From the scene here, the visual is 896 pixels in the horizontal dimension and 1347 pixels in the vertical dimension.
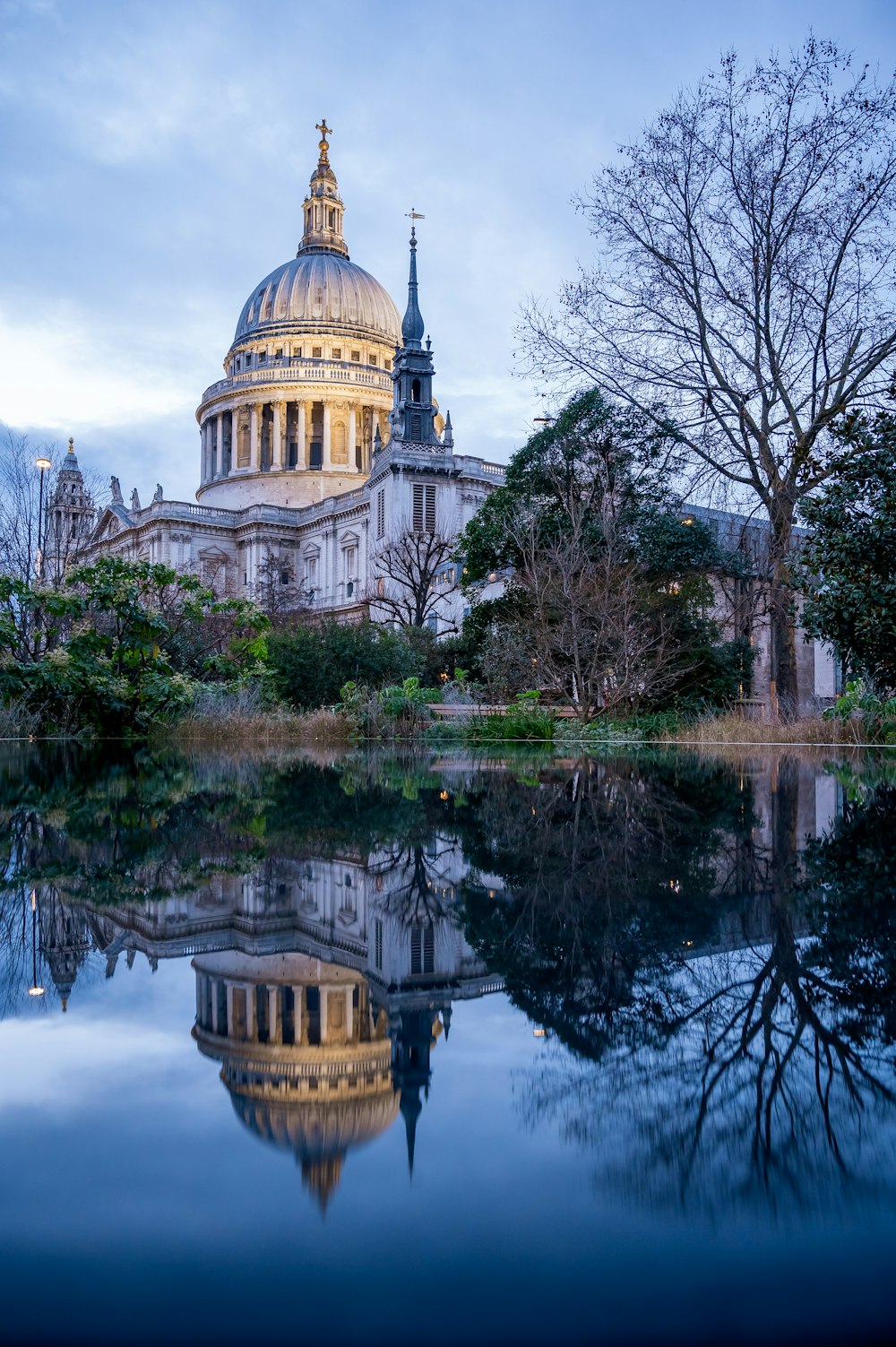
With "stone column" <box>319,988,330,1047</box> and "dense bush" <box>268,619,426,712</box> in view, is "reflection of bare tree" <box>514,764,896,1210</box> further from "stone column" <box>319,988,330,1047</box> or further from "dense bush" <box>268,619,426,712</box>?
"dense bush" <box>268,619,426,712</box>

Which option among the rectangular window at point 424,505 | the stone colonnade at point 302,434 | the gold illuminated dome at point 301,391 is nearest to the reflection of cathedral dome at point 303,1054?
the rectangular window at point 424,505

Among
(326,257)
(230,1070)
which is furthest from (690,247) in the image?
(326,257)

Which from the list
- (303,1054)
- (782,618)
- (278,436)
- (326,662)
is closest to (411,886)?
(303,1054)

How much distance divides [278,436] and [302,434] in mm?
1461

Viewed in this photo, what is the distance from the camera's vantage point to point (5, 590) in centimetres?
1063

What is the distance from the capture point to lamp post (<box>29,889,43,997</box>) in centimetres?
116

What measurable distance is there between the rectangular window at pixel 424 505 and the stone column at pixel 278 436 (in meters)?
17.3

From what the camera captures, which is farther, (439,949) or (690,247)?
(690,247)

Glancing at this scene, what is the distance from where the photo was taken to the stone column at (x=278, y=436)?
5431 cm

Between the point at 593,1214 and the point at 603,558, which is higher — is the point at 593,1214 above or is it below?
below

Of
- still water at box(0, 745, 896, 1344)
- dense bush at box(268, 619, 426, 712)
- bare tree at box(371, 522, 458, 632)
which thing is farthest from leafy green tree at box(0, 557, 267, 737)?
bare tree at box(371, 522, 458, 632)

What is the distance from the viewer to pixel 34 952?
4.44ft

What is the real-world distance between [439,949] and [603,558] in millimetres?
14293

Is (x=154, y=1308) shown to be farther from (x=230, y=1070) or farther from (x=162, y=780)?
(x=162, y=780)
